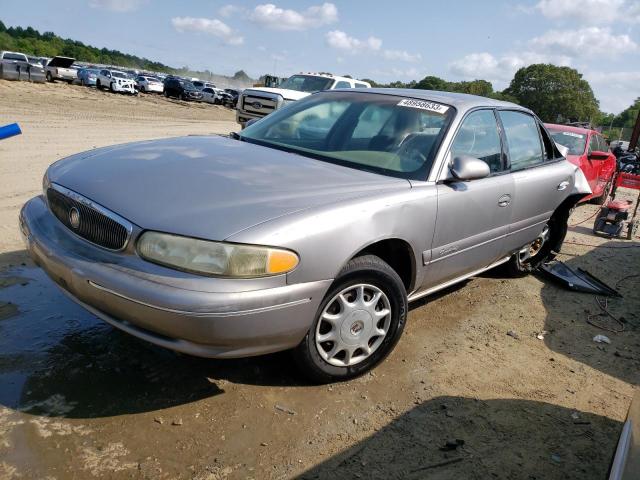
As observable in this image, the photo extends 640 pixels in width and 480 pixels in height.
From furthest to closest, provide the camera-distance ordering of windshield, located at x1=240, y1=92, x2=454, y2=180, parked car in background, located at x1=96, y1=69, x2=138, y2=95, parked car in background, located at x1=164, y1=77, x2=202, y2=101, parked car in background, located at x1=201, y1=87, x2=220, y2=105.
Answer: parked car in background, located at x1=201, y1=87, x2=220, y2=105 < parked car in background, located at x1=164, y1=77, x2=202, y2=101 < parked car in background, located at x1=96, y1=69, x2=138, y2=95 < windshield, located at x1=240, y1=92, x2=454, y2=180

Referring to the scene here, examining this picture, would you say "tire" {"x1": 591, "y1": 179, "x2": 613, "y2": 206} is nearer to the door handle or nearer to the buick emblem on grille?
the door handle

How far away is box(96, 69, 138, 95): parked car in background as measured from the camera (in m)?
31.5

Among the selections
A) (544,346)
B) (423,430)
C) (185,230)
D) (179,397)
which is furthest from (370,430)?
(544,346)

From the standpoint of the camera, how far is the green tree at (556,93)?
67375 mm

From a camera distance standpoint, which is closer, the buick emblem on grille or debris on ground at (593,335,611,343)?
the buick emblem on grille

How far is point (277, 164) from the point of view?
10.3 ft

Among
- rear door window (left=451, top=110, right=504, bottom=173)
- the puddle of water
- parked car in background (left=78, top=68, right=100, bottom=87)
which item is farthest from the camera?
parked car in background (left=78, top=68, right=100, bottom=87)

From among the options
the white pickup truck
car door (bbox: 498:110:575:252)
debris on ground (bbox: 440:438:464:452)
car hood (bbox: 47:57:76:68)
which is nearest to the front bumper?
debris on ground (bbox: 440:438:464:452)

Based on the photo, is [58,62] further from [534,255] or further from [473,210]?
[473,210]

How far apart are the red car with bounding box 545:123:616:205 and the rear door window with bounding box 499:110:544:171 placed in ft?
14.0

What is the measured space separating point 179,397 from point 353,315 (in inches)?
40.2

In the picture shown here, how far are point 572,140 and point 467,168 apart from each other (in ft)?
23.4

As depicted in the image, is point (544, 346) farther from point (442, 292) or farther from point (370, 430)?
point (370, 430)

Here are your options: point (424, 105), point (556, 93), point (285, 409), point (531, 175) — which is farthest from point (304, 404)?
point (556, 93)
